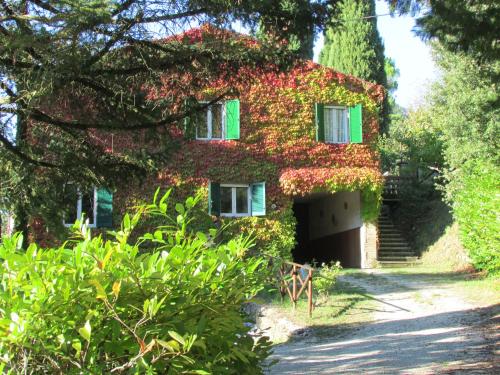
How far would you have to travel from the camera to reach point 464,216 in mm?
13898

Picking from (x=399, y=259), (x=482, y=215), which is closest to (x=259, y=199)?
(x=399, y=259)

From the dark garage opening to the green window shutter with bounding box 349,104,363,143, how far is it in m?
2.02

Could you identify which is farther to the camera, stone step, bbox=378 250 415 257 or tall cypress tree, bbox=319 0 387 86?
A: tall cypress tree, bbox=319 0 387 86

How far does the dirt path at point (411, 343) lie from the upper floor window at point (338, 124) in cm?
701

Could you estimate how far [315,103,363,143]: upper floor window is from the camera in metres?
18.5

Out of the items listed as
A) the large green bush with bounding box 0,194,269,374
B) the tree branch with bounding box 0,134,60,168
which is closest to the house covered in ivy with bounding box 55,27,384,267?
the tree branch with bounding box 0,134,60,168

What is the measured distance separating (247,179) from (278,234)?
2.01 meters

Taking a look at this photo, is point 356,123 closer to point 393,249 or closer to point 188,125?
point 393,249

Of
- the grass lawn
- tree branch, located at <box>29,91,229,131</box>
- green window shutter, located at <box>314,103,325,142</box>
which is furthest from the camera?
green window shutter, located at <box>314,103,325,142</box>

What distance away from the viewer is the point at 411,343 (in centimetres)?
849

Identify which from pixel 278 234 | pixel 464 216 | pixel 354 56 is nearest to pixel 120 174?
pixel 464 216

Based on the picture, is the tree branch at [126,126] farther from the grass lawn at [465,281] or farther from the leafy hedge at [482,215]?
the leafy hedge at [482,215]

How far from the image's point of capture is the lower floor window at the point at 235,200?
1788 centimetres

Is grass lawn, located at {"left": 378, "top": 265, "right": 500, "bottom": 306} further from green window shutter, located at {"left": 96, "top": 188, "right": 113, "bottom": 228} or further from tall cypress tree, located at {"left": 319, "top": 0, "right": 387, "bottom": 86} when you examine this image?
tall cypress tree, located at {"left": 319, "top": 0, "right": 387, "bottom": 86}
